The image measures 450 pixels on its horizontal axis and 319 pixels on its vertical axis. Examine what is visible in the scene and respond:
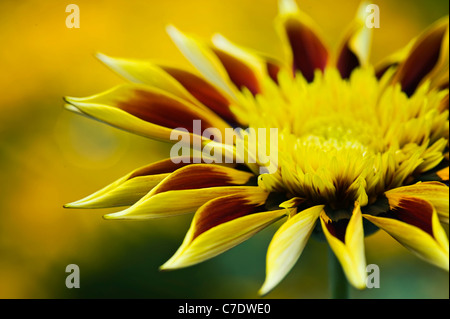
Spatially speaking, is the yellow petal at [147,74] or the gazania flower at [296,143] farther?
the yellow petal at [147,74]

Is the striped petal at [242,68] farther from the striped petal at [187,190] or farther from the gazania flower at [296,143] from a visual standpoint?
the striped petal at [187,190]

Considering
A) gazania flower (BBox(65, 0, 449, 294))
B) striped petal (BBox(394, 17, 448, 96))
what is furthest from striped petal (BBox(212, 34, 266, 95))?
striped petal (BBox(394, 17, 448, 96))

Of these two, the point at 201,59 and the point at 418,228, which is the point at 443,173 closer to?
the point at 418,228

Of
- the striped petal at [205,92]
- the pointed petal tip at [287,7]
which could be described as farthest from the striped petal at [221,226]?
the pointed petal tip at [287,7]

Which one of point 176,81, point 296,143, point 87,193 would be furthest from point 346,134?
point 87,193

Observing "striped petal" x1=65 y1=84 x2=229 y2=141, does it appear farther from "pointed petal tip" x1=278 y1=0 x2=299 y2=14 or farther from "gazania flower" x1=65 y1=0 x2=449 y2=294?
"pointed petal tip" x1=278 y1=0 x2=299 y2=14
